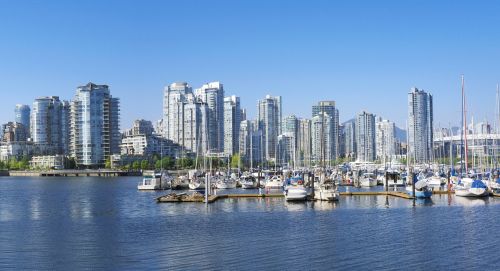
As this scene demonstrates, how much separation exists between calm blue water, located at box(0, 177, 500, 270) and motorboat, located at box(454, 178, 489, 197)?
5.47 m

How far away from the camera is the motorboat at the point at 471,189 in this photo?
212 feet

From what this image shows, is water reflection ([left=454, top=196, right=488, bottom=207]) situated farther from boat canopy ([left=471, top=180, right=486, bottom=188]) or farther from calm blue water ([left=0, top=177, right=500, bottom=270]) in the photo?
boat canopy ([left=471, top=180, right=486, bottom=188])

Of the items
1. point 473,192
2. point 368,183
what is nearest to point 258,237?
point 473,192

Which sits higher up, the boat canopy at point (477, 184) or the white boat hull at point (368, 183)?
the boat canopy at point (477, 184)

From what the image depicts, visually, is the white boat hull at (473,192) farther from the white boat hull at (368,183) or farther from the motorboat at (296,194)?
the white boat hull at (368,183)

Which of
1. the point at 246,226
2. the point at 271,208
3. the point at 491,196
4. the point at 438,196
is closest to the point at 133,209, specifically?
the point at 271,208

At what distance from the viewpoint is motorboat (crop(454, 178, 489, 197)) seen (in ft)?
212

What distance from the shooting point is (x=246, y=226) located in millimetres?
43000

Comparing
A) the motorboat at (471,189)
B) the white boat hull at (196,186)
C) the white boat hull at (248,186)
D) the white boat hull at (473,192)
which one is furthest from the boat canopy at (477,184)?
the white boat hull at (196,186)

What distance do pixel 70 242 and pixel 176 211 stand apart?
57.4ft

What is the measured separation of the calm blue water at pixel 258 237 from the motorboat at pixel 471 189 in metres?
5.47

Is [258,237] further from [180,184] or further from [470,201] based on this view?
[180,184]

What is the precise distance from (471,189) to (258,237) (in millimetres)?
34264

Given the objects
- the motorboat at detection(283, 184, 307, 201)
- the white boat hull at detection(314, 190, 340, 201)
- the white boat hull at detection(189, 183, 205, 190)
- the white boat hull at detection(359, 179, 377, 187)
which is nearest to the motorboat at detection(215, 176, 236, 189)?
the white boat hull at detection(189, 183, 205, 190)
